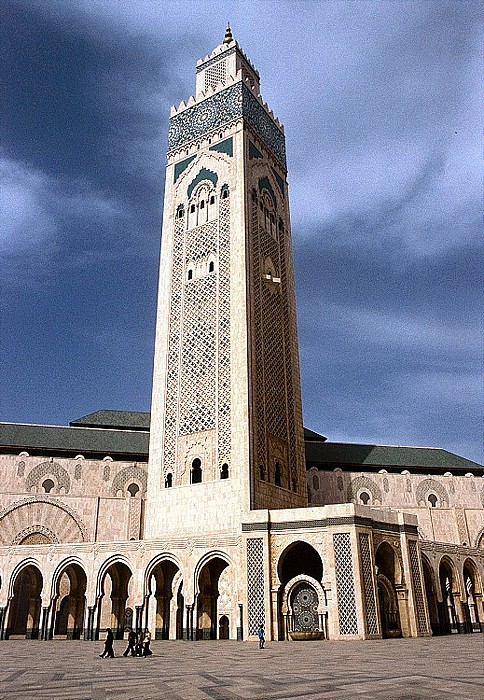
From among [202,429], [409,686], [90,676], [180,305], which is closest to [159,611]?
[202,429]

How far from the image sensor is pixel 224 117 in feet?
75.3

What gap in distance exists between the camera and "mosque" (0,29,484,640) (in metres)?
15.2

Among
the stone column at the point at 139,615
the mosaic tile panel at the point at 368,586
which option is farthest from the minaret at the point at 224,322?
the mosaic tile panel at the point at 368,586

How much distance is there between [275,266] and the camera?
73.4 feet

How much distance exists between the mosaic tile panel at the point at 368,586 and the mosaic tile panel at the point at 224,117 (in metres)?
16.2

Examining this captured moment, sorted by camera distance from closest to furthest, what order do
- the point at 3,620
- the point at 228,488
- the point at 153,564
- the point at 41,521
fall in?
the point at 153,564 → the point at 228,488 → the point at 3,620 → the point at 41,521

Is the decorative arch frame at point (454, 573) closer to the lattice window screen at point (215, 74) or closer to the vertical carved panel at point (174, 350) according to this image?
the vertical carved panel at point (174, 350)

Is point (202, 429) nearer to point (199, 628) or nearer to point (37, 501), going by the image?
point (199, 628)

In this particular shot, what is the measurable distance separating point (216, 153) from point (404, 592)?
1657 centimetres

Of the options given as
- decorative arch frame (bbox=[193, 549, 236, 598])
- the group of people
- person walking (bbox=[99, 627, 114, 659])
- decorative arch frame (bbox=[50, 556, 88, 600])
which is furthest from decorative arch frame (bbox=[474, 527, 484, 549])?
person walking (bbox=[99, 627, 114, 659])

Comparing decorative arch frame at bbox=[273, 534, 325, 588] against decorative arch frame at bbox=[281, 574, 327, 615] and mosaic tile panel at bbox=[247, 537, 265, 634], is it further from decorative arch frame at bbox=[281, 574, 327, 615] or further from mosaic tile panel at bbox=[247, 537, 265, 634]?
decorative arch frame at bbox=[281, 574, 327, 615]

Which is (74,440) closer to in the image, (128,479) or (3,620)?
(128,479)

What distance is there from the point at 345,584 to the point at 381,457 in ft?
43.4

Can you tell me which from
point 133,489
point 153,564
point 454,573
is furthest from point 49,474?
point 454,573
